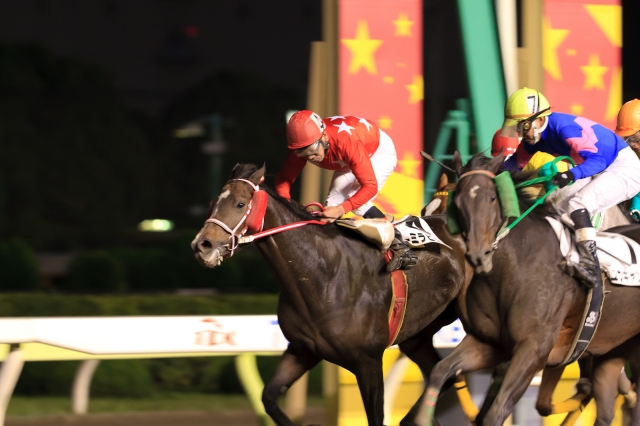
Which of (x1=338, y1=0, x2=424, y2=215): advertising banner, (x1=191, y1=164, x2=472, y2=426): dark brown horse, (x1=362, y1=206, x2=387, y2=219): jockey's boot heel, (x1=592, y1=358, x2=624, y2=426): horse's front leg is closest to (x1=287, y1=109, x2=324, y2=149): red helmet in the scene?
(x1=191, y1=164, x2=472, y2=426): dark brown horse

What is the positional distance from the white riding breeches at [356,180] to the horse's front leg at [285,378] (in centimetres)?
72

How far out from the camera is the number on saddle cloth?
15.5 feet

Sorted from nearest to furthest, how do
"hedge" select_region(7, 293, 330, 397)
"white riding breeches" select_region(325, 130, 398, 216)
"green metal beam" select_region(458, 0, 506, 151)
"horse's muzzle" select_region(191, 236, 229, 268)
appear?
"horse's muzzle" select_region(191, 236, 229, 268)
"white riding breeches" select_region(325, 130, 398, 216)
"green metal beam" select_region(458, 0, 506, 151)
"hedge" select_region(7, 293, 330, 397)

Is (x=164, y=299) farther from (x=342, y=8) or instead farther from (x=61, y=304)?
(x=342, y=8)

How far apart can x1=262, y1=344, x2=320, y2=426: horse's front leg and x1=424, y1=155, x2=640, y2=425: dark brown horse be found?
24.2 inches

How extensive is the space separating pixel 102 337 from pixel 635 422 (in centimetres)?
268

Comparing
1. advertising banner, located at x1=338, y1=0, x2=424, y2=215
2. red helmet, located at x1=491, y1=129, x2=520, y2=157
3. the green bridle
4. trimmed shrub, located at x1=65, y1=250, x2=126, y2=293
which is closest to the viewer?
the green bridle

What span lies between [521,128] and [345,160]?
806mm

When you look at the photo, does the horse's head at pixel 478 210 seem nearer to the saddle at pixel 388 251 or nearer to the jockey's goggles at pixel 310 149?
the saddle at pixel 388 251

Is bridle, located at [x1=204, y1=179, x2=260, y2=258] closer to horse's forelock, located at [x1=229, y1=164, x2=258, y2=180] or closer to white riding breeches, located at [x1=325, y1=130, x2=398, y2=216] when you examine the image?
horse's forelock, located at [x1=229, y1=164, x2=258, y2=180]

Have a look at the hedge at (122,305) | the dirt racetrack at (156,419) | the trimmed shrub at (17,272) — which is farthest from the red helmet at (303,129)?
the trimmed shrub at (17,272)

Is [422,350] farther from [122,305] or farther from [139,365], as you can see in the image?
[122,305]

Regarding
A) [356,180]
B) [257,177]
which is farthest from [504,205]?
[257,177]

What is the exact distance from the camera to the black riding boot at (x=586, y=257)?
4.41 metres
